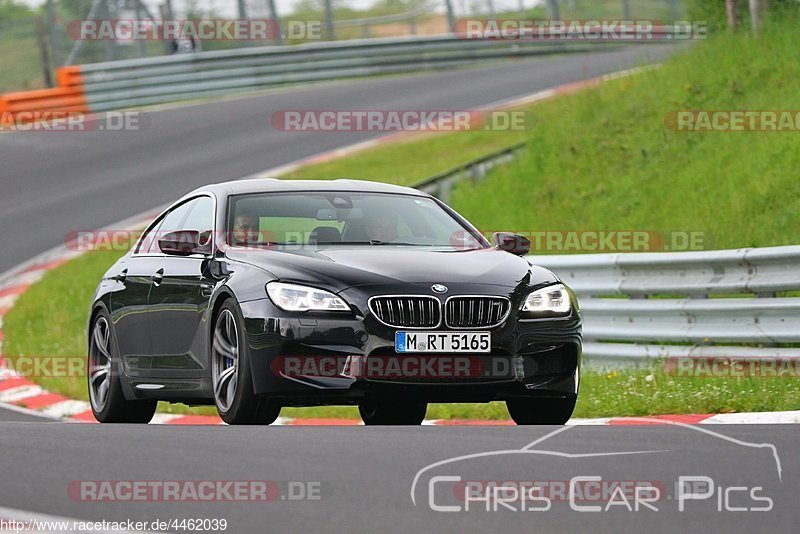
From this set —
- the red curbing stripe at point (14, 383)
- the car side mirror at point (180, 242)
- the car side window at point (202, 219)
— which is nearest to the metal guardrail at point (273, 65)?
the red curbing stripe at point (14, 383)

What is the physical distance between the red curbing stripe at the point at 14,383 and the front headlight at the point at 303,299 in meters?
6.56

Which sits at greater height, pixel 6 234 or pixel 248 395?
pixel 248 395

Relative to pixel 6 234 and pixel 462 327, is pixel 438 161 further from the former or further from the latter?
pixel 462 327

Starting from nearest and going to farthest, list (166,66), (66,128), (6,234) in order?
(6,234) → (66,128) → (166,66)

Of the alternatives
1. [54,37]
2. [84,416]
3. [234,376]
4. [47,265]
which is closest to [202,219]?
[234,376]

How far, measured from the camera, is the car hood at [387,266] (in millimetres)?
8031

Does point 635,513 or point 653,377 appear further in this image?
point 653,377

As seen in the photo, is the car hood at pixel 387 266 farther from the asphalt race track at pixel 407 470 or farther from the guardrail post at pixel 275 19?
the guardrail post at pixel 275 19

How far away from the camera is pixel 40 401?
13203 mm

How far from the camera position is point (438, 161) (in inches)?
896

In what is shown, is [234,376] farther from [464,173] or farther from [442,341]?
[464,173]

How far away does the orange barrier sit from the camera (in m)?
27.4

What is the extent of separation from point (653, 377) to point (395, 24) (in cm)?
3406

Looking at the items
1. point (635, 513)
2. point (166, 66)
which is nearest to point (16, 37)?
point (166, 66)
